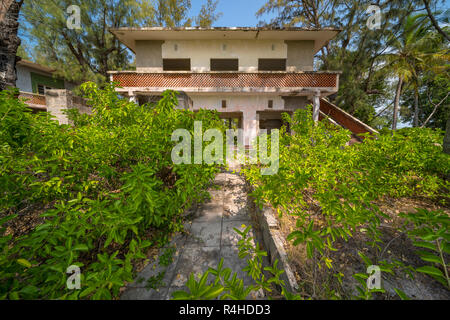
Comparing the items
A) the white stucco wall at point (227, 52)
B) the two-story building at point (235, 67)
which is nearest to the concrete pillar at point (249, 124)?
the two-story building at point (235, 67)

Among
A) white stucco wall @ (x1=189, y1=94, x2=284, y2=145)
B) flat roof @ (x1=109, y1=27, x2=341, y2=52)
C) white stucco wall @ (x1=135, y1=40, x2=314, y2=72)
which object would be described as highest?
flat roof @ (x1=109, y1=27, x2=341, y2=52)

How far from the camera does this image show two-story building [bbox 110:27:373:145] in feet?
29.9

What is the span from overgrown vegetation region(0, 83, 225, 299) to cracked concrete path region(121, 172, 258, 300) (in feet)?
0.76

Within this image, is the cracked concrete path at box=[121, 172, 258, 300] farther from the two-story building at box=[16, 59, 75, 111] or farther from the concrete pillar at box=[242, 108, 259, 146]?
the two-story building at box=[16, 59, 75, 111]

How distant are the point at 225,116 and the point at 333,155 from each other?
36.8 ft

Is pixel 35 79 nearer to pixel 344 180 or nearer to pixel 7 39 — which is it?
pixel 7 39

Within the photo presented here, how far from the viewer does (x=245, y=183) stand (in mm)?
4449

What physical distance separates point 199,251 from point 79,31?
18.2m

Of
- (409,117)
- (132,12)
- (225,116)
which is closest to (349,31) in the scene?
(225,116)

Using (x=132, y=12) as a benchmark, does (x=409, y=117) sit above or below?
below

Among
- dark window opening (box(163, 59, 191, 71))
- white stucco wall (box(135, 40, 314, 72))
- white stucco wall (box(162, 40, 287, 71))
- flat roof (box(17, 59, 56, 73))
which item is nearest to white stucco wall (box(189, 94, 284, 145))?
white stucco wall (box(135, 40, 314, 72))

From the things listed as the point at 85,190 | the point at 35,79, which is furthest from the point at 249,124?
the point at 35,79
